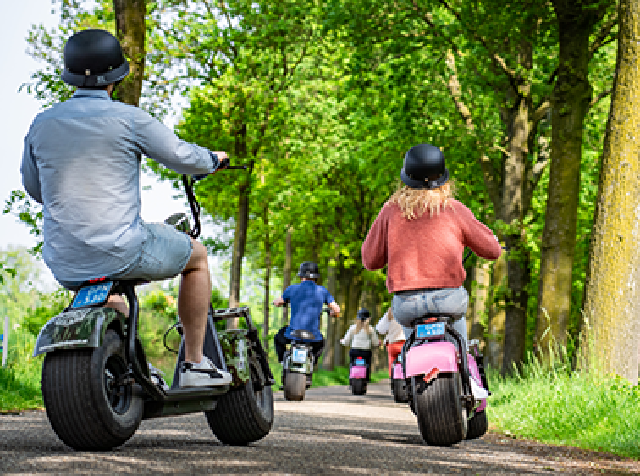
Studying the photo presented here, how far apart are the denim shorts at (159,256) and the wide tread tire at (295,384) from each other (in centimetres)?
853

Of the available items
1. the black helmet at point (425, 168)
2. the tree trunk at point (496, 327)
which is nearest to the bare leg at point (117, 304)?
the black helmet at point (425, 168)

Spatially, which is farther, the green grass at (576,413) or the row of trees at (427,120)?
the row of trees at (427,120)

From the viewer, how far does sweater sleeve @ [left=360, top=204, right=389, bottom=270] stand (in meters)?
6.98

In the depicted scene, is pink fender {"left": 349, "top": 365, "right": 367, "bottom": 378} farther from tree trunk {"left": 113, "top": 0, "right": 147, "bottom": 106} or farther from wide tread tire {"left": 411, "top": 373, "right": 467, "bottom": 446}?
wide tread tire {"left": 411, "top": 373, "right": 467, "bottom": 446}

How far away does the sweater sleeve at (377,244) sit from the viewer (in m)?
6.98

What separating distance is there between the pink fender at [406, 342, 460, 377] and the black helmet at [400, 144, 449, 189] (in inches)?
48.0

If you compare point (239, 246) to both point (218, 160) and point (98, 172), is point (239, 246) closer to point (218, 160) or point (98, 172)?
point (218, 160)

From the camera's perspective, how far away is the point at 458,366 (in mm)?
6430

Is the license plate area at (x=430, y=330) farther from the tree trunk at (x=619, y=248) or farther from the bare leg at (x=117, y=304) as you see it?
the tree trunk at (x=619, y=248)

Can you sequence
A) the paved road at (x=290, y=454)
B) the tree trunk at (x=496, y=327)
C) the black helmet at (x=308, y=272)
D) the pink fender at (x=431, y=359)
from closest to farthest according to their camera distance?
1. the paved road at (x=290, y=454)
2. the pink fender at (x=431, y=359)
3. the black helmet at (x=308, y=272)
4. the tree trunk at (x=496, y=327)

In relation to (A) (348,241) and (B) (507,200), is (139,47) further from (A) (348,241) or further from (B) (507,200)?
(A) (348,241)

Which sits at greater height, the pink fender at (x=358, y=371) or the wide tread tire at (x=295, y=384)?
the wide tread tire at (x=295, y=384)

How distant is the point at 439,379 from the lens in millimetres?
6348

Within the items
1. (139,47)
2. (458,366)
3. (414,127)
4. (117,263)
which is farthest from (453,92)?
(117,263)
